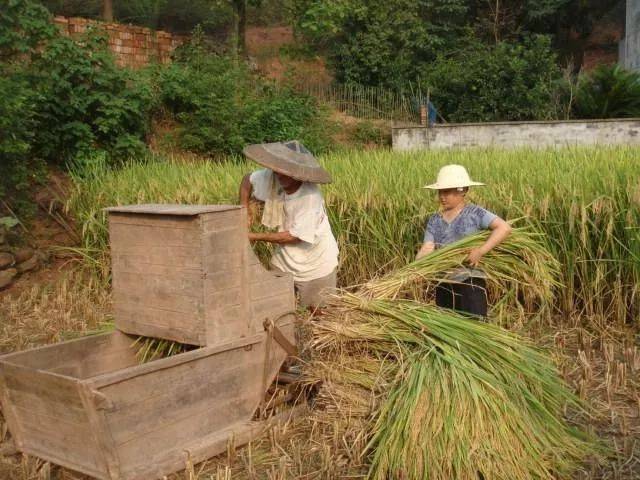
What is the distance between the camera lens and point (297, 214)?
163 inches

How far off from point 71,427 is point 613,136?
11895 mm

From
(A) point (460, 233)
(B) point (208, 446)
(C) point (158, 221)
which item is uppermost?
(C) point (158, 221)

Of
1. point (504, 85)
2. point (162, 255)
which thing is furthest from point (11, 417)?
point (504, 85)


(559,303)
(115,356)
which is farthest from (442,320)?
(559,303)

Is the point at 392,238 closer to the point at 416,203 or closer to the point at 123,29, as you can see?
the point at 416,203

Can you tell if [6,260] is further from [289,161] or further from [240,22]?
[240,22]

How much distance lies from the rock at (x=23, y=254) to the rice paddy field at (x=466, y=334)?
67 centimetres

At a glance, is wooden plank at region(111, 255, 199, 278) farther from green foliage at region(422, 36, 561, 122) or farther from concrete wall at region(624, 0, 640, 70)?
concrete wall at region(624, 0, 640, 70)

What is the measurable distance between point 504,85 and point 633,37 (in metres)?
4.03

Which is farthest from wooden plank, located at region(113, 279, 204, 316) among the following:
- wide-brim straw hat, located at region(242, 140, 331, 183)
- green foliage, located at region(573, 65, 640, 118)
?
green foliage, located at region(573, 65, 640, 118)

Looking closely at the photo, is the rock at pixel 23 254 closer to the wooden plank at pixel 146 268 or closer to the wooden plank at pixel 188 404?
the wooden plank at pixel 146 268

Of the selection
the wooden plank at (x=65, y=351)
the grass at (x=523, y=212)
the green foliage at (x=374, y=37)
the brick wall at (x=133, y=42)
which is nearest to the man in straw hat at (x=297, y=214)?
the wooden plank at (x=65, y=351)

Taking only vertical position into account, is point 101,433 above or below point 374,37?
below

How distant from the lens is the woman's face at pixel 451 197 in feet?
13.4
